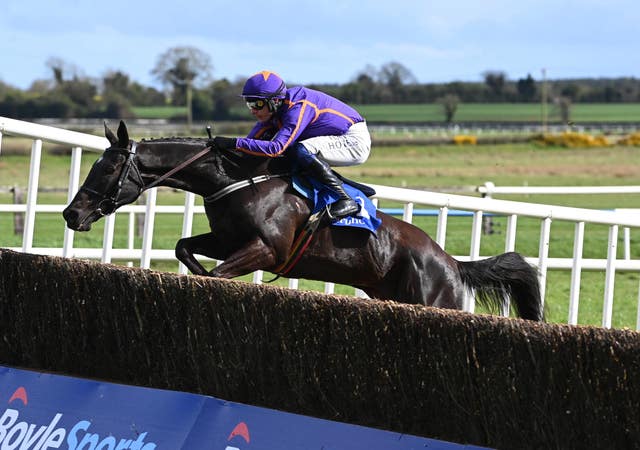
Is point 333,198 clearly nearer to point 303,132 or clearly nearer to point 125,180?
point 303,132

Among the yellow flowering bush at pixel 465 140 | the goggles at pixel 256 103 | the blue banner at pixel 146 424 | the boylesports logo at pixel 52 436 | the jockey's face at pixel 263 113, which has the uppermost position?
the yellow flowering bush at pixel 465 140

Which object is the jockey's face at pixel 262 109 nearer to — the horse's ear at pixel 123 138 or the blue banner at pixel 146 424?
the horse's ear at pixel 123 138

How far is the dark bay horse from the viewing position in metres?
5.84

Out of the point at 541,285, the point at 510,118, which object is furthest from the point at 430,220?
the point at 510,118

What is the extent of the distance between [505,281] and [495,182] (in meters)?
25.5

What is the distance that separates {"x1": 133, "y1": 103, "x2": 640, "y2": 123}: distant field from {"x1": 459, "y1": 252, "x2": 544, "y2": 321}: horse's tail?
6082 cm

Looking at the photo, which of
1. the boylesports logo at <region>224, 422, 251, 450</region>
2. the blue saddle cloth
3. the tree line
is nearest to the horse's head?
the blue saddle cloth

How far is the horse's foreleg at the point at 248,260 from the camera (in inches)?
229

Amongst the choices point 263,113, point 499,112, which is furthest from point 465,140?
point 263,113

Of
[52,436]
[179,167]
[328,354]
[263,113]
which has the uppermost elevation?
[263,113]

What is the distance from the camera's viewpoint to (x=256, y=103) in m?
6.08

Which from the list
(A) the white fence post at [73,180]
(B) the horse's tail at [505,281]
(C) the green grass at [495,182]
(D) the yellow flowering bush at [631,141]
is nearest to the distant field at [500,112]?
(D) the yellow flowering bush at [631,141]

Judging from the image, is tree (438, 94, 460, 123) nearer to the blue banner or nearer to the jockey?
the jockey

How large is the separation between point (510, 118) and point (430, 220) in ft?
181
